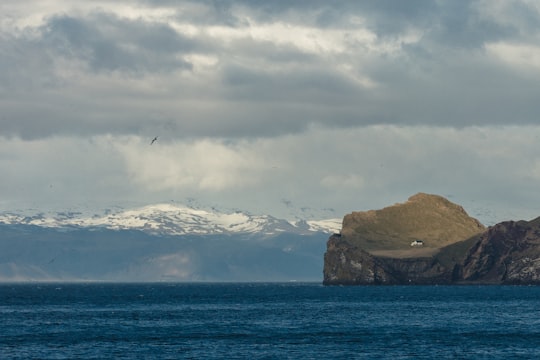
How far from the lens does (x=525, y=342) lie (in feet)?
550

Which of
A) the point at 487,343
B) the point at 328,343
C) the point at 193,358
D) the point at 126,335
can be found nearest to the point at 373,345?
the point at 328,343

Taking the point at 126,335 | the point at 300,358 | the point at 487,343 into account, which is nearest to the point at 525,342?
the point at 487,343

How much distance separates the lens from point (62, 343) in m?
166

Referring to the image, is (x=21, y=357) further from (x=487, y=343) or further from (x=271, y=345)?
(x=487, y=343)

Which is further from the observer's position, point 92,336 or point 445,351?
point 92,336

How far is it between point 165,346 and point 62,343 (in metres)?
16.8

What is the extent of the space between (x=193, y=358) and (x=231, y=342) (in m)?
22.0

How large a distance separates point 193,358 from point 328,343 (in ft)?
91.0

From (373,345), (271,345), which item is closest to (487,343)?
(373,345)

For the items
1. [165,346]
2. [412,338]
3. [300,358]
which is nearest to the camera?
[300,358]

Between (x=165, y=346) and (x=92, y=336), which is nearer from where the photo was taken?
(x=165, y=346)

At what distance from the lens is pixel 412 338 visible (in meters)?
173

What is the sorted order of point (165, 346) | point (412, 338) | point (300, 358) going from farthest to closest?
point (412, 338)
point (165, 346)
point (300, 358)

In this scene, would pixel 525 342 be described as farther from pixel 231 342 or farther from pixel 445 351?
pixel 231 342
